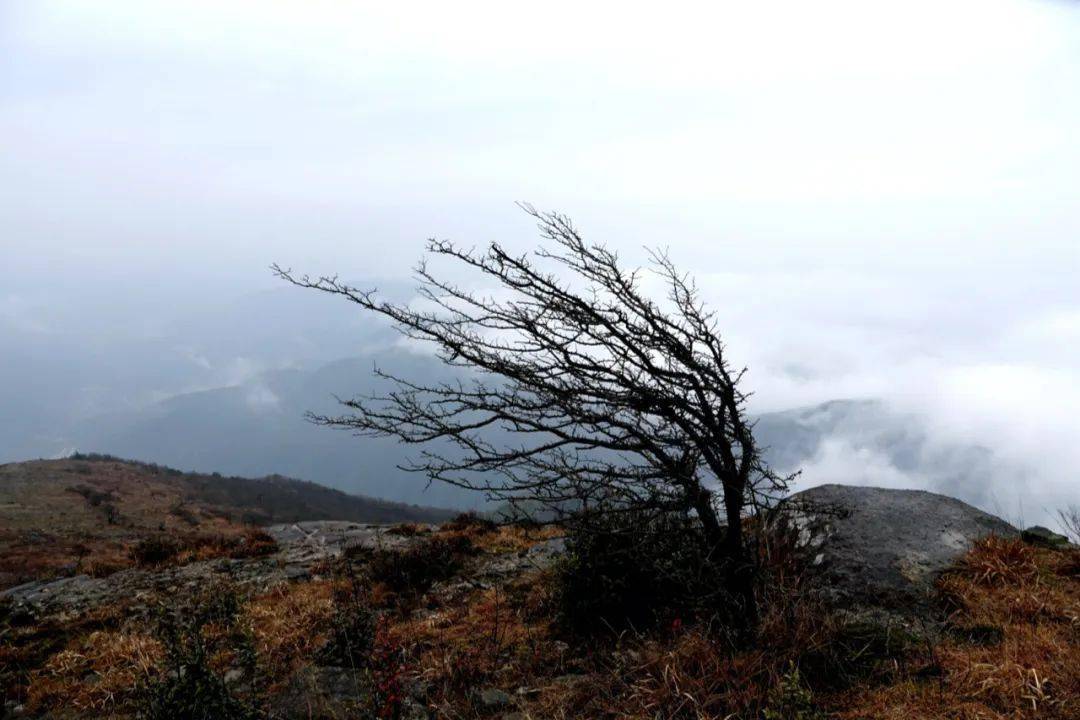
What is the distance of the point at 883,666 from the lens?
4508 millimetres

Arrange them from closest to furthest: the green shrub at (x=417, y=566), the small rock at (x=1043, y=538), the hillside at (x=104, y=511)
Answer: the small rock at (x=1043, y=538)
the green shrub at (x=417, y=566)
the hillside at (x=104, y=511)

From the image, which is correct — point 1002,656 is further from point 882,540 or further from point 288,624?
point 288,624

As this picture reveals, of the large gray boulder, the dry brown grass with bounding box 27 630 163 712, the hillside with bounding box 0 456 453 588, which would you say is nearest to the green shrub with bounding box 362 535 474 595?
the dry brown grass with bounding box 27 630 163 712

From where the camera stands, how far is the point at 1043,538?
713cm

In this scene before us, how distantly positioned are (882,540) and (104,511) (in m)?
34.0

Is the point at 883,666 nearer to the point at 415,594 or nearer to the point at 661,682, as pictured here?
the point at 661,682

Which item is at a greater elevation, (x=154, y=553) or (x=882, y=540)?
(x=882, y=540)

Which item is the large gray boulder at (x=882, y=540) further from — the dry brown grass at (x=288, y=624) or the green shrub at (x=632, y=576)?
the dry brown grass at (x=288, y=624)

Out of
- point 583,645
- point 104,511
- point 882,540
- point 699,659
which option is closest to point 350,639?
point 583,645

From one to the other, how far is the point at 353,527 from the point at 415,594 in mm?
7186

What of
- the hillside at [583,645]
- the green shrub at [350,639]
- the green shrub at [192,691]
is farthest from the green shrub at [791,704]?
the green shrub at [192,691]

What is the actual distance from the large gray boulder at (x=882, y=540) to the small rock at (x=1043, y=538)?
0.48 ft

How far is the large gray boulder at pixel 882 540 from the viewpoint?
5762 millimetres

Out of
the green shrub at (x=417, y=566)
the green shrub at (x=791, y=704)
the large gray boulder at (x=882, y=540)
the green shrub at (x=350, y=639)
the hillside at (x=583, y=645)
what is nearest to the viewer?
the green shrub at (x=791, y=704)
